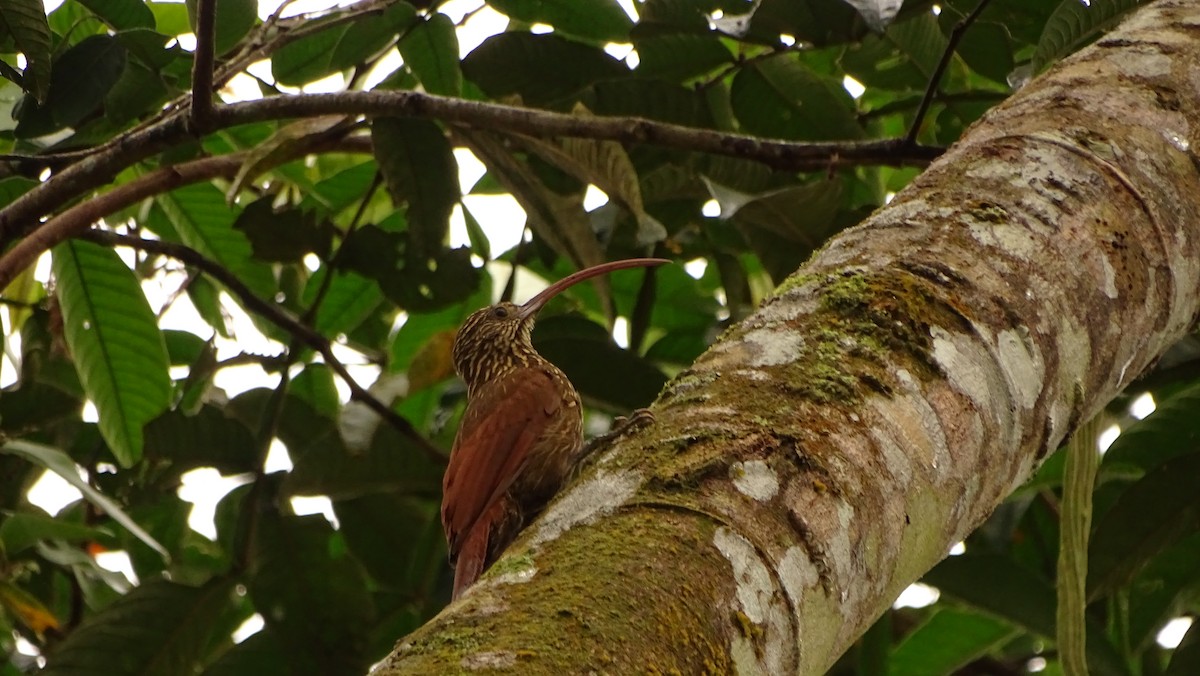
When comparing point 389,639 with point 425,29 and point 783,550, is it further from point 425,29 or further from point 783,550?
point 783,550

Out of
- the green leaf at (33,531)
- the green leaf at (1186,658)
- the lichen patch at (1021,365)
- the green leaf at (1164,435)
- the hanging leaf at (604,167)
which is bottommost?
the green leaf at (1186,658)

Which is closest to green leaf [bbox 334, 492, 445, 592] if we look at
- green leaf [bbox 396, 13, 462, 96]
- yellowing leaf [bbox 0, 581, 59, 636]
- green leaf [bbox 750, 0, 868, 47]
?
yellowing leaf [bbox 0, 581, 59, 636]

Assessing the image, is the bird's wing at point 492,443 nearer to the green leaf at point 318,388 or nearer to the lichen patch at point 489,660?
the green leaf at point 318,388

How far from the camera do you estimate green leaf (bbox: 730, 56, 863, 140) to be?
311cm

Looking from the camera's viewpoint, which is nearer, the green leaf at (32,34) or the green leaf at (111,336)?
the green leaf at (32,34)

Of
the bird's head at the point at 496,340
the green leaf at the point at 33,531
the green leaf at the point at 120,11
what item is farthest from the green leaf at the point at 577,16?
the green leaf at the point at 33,531

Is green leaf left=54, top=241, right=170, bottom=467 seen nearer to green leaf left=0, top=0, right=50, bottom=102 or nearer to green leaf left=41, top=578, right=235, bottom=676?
green leaf left=41, top=578, right=235, bottom=676

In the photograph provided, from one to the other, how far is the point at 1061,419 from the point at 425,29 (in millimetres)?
1841

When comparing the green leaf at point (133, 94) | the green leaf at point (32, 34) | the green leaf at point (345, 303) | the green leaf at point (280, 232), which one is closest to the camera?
the green leaf at point (32, 34)

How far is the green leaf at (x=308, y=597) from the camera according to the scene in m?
2.95

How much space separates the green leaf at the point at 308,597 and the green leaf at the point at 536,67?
1132 mm

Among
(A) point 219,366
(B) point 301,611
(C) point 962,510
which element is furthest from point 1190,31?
(A) point 219,366

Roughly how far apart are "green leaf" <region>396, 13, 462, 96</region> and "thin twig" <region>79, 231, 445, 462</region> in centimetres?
65

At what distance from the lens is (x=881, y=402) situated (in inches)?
59.4
